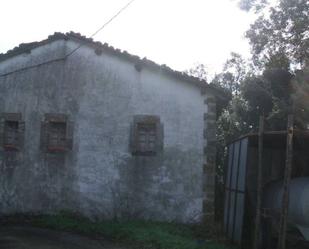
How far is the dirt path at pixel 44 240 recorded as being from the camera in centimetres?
1039

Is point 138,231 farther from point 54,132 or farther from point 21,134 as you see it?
point 21,134

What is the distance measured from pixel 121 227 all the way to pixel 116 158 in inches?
89.5

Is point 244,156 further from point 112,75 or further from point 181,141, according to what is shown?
point 112,75

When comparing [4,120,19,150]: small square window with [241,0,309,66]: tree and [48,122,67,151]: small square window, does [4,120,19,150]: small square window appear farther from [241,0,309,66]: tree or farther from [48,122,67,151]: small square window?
[241,0,309,66]: tree

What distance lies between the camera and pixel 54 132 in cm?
1454

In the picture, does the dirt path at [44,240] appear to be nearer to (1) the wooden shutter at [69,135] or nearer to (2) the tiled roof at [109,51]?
(1) the wooden shutter at [69,135]

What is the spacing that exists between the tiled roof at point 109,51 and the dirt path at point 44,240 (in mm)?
5089

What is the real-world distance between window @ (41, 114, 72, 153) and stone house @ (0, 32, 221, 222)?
1.2 inches

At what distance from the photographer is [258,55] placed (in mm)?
21688

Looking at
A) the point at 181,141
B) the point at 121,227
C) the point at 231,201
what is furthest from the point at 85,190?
the point at 231,201

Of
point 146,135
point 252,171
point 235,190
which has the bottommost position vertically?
point 235,190

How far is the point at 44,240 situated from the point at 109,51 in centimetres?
580

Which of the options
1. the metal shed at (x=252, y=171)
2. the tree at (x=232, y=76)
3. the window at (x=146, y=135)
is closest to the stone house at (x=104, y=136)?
the window at (x=146, y=135)

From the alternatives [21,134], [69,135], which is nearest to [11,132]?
[21,134]
